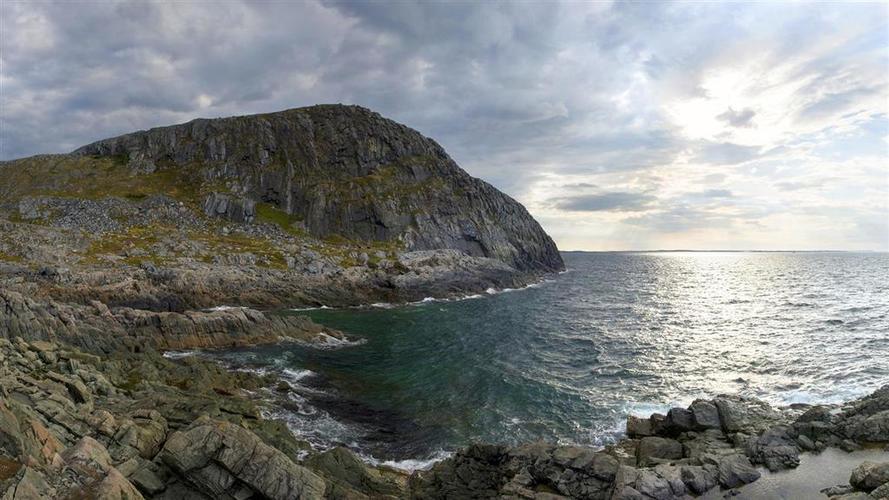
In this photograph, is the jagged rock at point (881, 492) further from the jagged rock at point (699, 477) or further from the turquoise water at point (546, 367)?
the turquoise water at point (546, 367)

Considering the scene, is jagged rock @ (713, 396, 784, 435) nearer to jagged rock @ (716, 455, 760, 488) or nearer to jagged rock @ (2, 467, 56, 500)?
jagged rock @ (716, 455, 760, 488)

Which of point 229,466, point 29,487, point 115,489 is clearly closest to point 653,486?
point 229,466

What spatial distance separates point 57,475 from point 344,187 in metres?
130

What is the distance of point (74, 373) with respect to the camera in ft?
82.9

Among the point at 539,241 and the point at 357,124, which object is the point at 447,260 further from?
the point at 357,124

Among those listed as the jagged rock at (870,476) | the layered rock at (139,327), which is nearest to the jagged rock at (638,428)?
the jagged rock at (870,476)

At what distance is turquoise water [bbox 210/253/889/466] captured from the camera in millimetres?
31000

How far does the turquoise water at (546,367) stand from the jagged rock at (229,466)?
1112cm

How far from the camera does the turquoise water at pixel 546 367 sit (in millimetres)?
31000

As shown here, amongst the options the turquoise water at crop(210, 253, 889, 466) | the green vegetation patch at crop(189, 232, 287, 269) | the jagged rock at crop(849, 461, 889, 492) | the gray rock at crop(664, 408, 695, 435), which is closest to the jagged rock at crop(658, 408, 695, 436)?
the gray rock at crop(664, 408, 695, 435)

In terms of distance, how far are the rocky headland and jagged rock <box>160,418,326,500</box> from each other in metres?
0.06

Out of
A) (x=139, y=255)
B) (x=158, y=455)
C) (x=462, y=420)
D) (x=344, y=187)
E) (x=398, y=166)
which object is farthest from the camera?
(x=398, y=166)

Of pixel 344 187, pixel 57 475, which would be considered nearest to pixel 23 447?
pixel 57 475

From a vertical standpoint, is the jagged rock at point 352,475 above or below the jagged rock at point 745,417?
below
